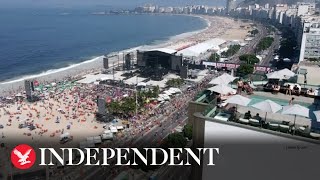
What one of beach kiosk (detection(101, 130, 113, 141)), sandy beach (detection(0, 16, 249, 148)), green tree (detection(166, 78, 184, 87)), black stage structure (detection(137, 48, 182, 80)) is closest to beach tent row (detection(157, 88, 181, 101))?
green tree (detection(166, 78, 184, 87))

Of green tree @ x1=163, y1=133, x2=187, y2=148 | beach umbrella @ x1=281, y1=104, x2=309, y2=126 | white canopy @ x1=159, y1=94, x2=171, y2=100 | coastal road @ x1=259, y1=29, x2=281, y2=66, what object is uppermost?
beach umbrella @ x1=281, y1=104, x2=309, y2=126

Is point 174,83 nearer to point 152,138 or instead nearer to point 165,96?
point 165,96

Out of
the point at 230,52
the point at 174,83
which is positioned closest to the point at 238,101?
the point at 174,83

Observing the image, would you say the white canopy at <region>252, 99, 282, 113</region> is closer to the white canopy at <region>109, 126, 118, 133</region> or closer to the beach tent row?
the white canopy at <region>109, 126, 118, 133</region>

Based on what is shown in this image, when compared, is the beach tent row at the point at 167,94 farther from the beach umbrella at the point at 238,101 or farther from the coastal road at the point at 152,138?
the beach umbrella at the point at 238,101

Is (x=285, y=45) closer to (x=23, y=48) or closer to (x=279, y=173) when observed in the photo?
(x=23, y=48)

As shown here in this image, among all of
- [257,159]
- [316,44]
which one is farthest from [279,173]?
[316,44]

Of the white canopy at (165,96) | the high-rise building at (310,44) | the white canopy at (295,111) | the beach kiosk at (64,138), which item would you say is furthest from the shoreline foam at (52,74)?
the white canopy at (295,111)

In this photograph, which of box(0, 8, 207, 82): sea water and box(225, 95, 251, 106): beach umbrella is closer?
box(225, 95, 251, 106): beach umbrella

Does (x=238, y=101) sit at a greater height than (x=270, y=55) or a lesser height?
Result: greater
